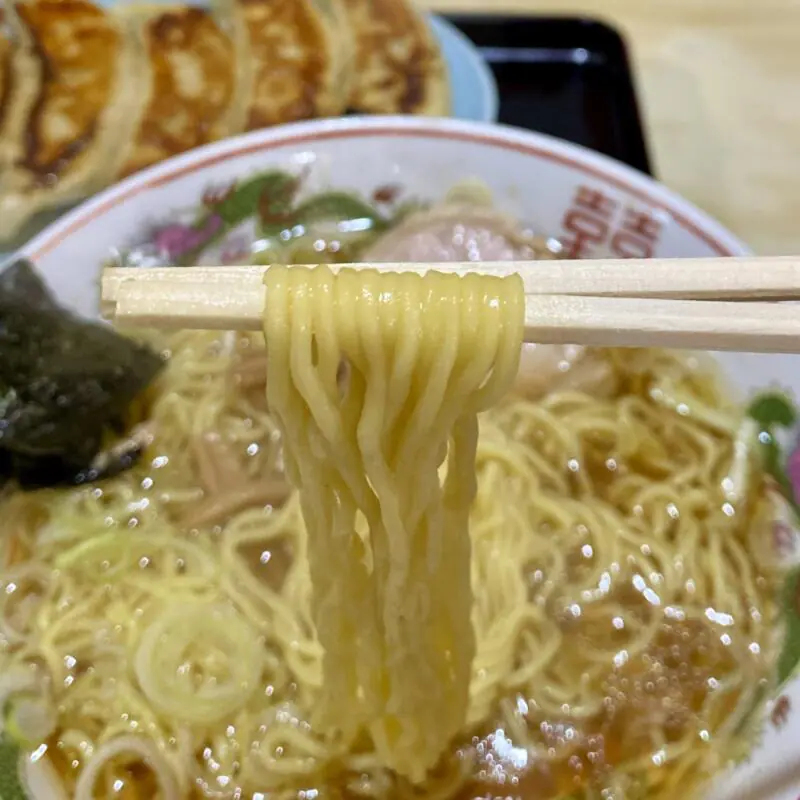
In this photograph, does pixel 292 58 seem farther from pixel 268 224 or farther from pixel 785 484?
pixel 785 484

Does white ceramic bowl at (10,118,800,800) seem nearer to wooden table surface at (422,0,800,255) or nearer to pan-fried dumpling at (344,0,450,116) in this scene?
pan-fried dumpling at (344,0,450,116)

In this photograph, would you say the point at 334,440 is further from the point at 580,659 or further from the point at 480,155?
the point at 480,155

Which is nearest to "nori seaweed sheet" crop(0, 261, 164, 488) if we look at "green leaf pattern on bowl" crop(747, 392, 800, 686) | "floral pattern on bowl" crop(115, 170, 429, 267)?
"floral pattern on bowl" crop(115, 170, 429, 267)

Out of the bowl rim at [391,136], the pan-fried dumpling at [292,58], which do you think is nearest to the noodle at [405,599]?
the bowl rim at [391,136]

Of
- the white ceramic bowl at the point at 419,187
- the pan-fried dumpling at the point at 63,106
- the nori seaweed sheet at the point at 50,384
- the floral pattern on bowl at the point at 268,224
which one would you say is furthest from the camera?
the pan-fried dumpling at the point at 63,106

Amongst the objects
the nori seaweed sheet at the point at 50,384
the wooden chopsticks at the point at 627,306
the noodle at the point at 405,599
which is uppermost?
the wooden chopsticks at the point at 627,306

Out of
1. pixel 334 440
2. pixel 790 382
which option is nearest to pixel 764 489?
pixel 790 382

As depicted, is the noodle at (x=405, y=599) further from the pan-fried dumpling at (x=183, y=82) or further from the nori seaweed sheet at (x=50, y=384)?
the pan-fried dumpling at (x=183, y=82)

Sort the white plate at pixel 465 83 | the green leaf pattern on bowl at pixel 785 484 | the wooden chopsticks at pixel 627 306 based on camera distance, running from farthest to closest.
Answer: the white plate at pixel 465 83 < the green leaf pattern on bowl at pixel 785 484 < the wooden chopsticks at pixel 627 306
